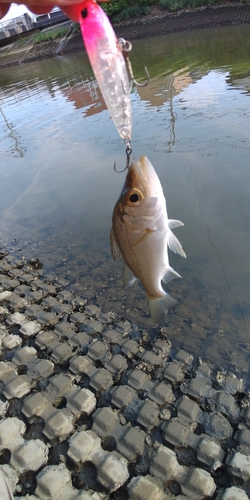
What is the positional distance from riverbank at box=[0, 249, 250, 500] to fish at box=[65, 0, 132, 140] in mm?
2565

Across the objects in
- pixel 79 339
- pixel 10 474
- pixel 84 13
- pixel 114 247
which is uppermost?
pixel 84 13

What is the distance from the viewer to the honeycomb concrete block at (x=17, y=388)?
352 centimetres

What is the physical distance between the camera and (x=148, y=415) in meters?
3.22

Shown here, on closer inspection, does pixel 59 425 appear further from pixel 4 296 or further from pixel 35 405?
pixel 4 296

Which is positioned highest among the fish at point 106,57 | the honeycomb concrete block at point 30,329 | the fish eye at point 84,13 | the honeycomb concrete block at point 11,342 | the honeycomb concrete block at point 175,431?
the fish eye at point 84,13

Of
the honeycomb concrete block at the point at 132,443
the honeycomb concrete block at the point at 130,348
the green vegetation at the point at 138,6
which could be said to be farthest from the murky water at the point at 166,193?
the green vegetation at the point at 138,6

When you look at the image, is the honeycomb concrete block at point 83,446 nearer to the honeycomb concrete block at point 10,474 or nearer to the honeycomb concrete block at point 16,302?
the honeycomb concrete block at point 10,474

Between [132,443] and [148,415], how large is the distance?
0.29 m

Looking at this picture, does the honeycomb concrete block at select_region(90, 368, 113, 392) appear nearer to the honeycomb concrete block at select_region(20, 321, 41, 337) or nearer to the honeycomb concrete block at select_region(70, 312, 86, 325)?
the honeycomb concrete block at select_region(70, 312, 86, 325)

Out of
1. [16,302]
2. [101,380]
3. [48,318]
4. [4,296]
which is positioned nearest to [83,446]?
[101,380]

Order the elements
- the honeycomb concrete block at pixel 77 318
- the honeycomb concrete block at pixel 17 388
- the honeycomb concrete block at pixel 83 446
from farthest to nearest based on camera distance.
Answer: the honeycomb concrete block at pixel 77 318
the honeycomb concrete block at pixel 17 388
the honeycomb concrete block at pixel 83 446

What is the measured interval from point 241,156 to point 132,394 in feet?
20.6

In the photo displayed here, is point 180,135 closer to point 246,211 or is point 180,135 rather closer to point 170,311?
point 246,211

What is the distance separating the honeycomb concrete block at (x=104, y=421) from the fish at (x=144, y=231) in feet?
3.86
